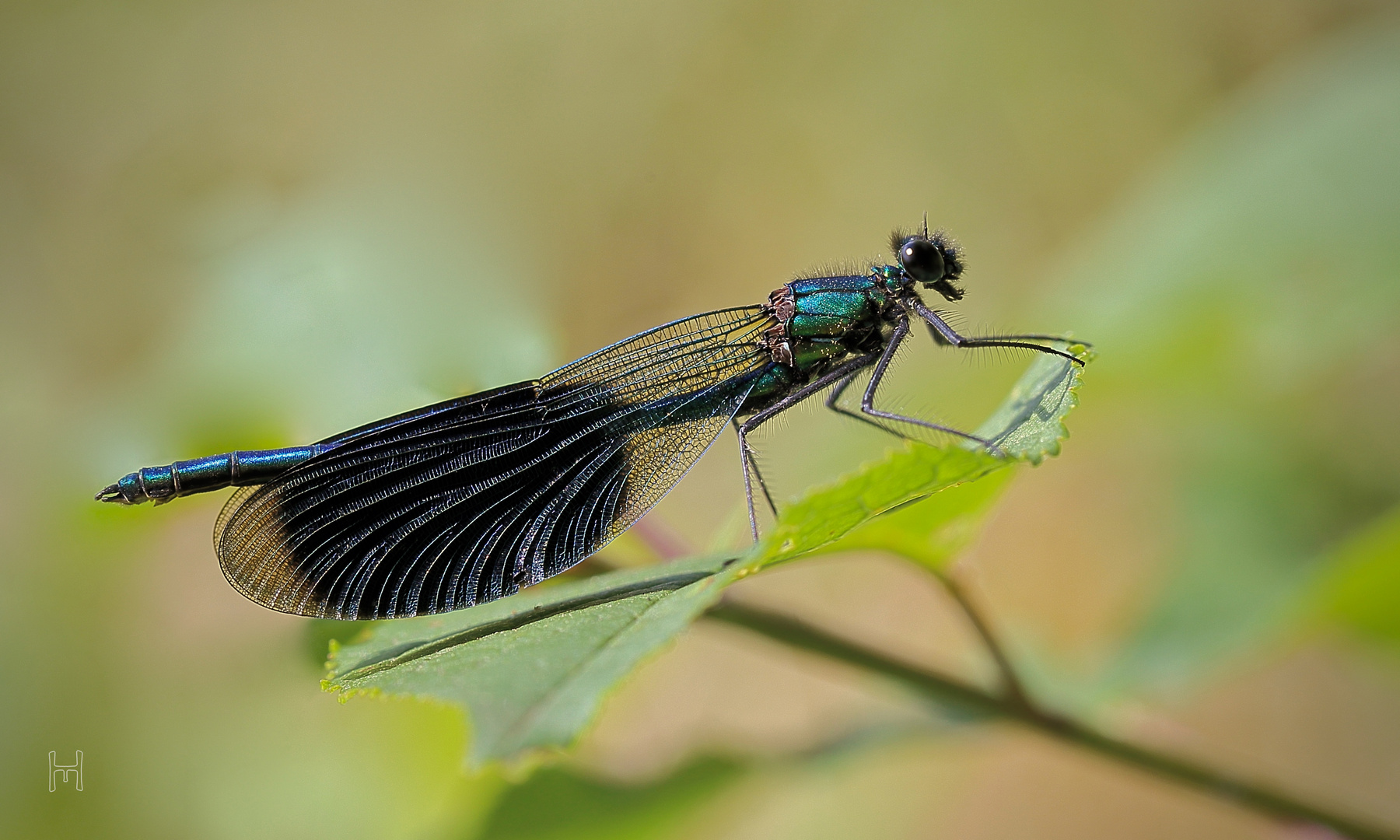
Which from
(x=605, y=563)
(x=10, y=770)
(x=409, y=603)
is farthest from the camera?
(x=10, y=770)

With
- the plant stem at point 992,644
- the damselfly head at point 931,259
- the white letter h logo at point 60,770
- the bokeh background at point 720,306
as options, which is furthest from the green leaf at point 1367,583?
the white letter h logo at point 60,770

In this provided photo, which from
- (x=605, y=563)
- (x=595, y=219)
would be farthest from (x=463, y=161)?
(x=605, y=563)

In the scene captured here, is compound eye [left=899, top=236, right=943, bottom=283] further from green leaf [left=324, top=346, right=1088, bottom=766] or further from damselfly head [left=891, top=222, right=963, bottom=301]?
green leaf [left=324, top=346, right=1088, bottom=766]

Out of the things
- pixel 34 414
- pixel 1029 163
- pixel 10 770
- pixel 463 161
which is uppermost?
pixel 463 161

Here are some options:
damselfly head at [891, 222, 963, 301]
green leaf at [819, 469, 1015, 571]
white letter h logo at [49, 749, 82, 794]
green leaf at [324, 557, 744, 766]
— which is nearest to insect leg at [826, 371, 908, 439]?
damselfly head at [891, 222, 963, 301]

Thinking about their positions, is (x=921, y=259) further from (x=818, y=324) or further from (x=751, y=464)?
(x=751, y=464)

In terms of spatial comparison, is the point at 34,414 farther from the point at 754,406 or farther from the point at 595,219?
the point at 595,219

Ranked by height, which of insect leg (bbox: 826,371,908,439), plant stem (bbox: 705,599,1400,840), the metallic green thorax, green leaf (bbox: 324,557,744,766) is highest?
the metallic green thorax
